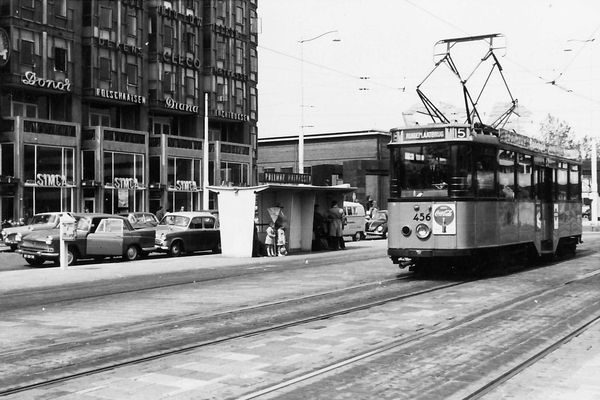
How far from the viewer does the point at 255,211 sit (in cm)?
2448

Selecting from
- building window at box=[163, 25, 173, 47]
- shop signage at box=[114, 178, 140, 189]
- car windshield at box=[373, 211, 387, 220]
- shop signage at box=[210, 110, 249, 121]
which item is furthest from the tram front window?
shop signage at box=[210, 110, 249, 121]

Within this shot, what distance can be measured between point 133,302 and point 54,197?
3111cm

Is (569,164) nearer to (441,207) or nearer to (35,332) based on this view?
(441,207)

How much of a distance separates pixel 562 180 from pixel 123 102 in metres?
32.1

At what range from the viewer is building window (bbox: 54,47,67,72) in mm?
42500

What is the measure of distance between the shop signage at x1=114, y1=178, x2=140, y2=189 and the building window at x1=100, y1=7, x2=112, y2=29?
9347 mm

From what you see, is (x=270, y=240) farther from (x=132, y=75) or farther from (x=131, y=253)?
(x=132, y=75)

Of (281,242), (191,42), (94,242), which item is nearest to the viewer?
(94,242)

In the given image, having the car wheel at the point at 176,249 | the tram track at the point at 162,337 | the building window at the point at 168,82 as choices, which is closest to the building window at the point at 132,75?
the building window at the point at 168,82

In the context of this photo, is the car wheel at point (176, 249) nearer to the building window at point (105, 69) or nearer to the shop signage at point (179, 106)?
the building window at point (105, 69)

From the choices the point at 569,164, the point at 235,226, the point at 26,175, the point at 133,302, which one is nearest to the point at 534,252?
the point at 569,164

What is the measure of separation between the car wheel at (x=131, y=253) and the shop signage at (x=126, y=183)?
22.0m

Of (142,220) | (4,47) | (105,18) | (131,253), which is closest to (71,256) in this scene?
(131,253)

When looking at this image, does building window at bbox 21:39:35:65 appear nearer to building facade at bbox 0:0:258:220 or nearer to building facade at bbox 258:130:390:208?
building facade at bbox 0:0:258:220
